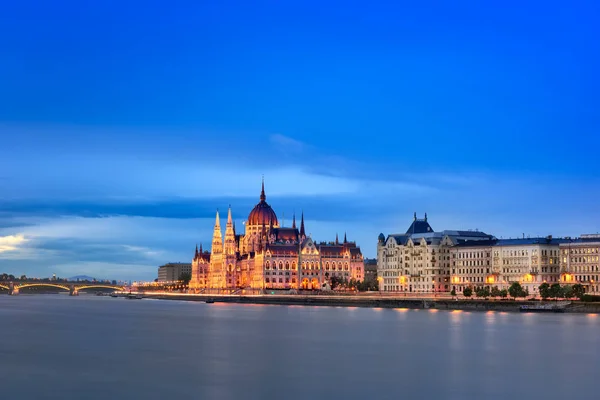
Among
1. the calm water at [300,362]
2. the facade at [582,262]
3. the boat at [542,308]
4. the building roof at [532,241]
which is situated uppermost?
the building roof at [532,241]

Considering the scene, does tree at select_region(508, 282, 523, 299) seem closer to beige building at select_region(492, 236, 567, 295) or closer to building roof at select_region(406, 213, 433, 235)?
beige building at select_region(492, 236, 567, 295)

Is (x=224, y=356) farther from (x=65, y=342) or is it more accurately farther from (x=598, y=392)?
(x=598, y=392)

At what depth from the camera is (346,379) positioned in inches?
1908

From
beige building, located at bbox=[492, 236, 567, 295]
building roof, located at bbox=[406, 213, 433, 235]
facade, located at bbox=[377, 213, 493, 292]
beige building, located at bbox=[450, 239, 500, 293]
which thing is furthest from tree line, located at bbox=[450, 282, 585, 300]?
building roof, located at bbox=[406, 213, 433, 235]

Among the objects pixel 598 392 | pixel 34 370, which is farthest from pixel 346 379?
pixel 34 370

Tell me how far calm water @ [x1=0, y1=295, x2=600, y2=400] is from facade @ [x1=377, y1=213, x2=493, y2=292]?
283 feet

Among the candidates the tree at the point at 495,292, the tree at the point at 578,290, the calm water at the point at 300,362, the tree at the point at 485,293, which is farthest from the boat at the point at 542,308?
the calm water at the point at 300,362

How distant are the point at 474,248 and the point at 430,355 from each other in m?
110

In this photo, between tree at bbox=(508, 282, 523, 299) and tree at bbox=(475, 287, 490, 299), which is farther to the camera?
→ tree at bbox=(475, 287, 490, 299)

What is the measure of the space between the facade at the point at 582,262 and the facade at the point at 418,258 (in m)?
26.0

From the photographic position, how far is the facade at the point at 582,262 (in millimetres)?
147875

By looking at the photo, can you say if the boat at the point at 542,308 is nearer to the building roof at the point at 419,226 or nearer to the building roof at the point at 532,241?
the building roof at the point at 532,241

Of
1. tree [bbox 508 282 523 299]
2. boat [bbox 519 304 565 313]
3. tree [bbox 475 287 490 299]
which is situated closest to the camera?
boat [bbox 519 304 565 313]

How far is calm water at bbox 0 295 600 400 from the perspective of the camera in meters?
44.7
